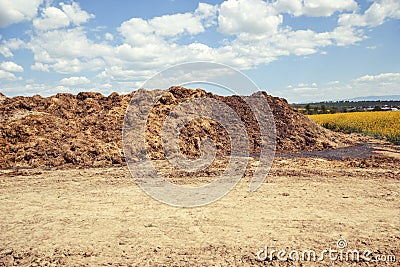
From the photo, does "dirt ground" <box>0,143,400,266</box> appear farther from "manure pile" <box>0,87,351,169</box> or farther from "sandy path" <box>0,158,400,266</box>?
"manure pile" <box>0,87,351,169</box>

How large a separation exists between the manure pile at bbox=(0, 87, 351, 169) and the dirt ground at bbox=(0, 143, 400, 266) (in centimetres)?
239

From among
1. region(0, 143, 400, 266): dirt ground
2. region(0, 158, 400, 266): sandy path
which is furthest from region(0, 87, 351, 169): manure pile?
region(0, 158, 400, 266): sandy path

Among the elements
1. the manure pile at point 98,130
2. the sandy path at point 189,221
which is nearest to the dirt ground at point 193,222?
the sandy path at point 189,221

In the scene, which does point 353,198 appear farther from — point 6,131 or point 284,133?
point 6,131

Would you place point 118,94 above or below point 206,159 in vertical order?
above

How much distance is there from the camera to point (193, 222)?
5793 mm

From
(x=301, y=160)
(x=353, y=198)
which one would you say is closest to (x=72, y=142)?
(x=301, y=160)

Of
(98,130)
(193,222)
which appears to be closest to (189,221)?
(193,222)

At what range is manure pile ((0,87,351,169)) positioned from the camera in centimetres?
1134

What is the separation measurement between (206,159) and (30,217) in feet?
21.1

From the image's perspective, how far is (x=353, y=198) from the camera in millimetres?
6996

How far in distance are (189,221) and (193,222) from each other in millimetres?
86

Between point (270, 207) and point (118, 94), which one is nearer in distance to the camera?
point (270, 207)

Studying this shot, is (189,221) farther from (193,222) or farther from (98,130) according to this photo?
(98,130)
